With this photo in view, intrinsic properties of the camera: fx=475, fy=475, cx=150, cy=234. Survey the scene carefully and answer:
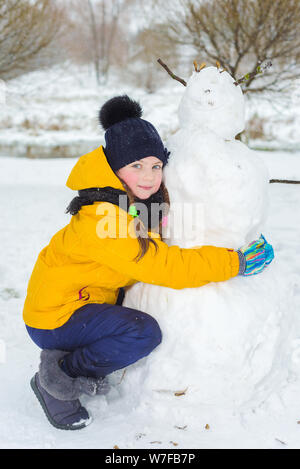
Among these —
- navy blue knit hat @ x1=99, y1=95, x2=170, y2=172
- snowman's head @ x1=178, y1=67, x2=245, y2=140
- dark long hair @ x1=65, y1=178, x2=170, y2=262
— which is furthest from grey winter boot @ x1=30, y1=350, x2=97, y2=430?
snowman's head @ x1=178, y1=67, x2=245, y2=140

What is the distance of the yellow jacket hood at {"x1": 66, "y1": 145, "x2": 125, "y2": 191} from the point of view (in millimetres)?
1723

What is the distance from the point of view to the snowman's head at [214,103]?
1765 millimetres

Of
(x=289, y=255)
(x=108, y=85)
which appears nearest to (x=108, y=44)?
(x=108, y=85)

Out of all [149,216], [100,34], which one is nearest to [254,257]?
[149,216]

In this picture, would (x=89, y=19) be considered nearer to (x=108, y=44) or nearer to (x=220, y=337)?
(x=108, y=44)

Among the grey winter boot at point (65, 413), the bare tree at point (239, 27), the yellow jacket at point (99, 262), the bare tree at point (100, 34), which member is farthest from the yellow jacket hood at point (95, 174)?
the bare tree at point (100, 34)

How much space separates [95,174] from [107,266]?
1.15ft

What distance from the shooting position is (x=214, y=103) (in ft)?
5.78

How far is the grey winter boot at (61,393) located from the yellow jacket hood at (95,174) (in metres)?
0.67

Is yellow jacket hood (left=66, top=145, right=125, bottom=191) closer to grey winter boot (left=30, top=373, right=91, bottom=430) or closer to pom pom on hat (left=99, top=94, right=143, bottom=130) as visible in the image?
pom pom on hat (left=99, top=94, right=143, bottom=130)

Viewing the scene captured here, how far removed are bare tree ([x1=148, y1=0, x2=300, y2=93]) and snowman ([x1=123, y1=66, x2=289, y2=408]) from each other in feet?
8.85

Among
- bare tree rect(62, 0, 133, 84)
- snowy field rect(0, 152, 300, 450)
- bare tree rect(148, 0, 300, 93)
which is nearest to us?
snowy field rect(0, 152, 300, 450)

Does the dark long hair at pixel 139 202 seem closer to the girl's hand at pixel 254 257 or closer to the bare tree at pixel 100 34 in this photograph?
the girl's hand at pixel 254 257

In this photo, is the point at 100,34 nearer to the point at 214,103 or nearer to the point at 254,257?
the point at 214,103
